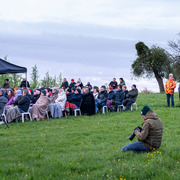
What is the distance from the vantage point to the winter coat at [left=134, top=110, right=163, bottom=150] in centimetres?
760

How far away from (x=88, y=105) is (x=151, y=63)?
82.1ft

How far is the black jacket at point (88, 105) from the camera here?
18.1m

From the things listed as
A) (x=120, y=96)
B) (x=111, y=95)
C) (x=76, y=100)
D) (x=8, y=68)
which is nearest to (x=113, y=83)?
(x=111, y=95)

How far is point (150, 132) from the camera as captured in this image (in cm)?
771

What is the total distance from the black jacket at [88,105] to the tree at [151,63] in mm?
24620

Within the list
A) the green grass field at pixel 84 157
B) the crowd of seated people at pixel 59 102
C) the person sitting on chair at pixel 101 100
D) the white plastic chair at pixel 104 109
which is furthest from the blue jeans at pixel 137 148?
the person sitting on chair at pixel 101 100

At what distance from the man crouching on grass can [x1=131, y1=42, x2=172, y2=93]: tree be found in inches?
1352

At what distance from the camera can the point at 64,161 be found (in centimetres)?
736

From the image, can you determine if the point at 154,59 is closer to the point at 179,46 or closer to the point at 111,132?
the point at 179,46

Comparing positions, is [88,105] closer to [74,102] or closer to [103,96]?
[74,102]

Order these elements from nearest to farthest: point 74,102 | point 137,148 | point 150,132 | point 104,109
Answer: point 150,132 < point 137,148 < point 74,102 < point 104,109

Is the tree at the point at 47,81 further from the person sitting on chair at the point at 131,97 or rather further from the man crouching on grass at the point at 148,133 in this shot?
the man crouching on grass at the point at 148,133

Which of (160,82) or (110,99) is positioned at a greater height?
(160,82)

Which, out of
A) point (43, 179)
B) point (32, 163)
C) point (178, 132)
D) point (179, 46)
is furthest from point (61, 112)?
point (179, 46)
